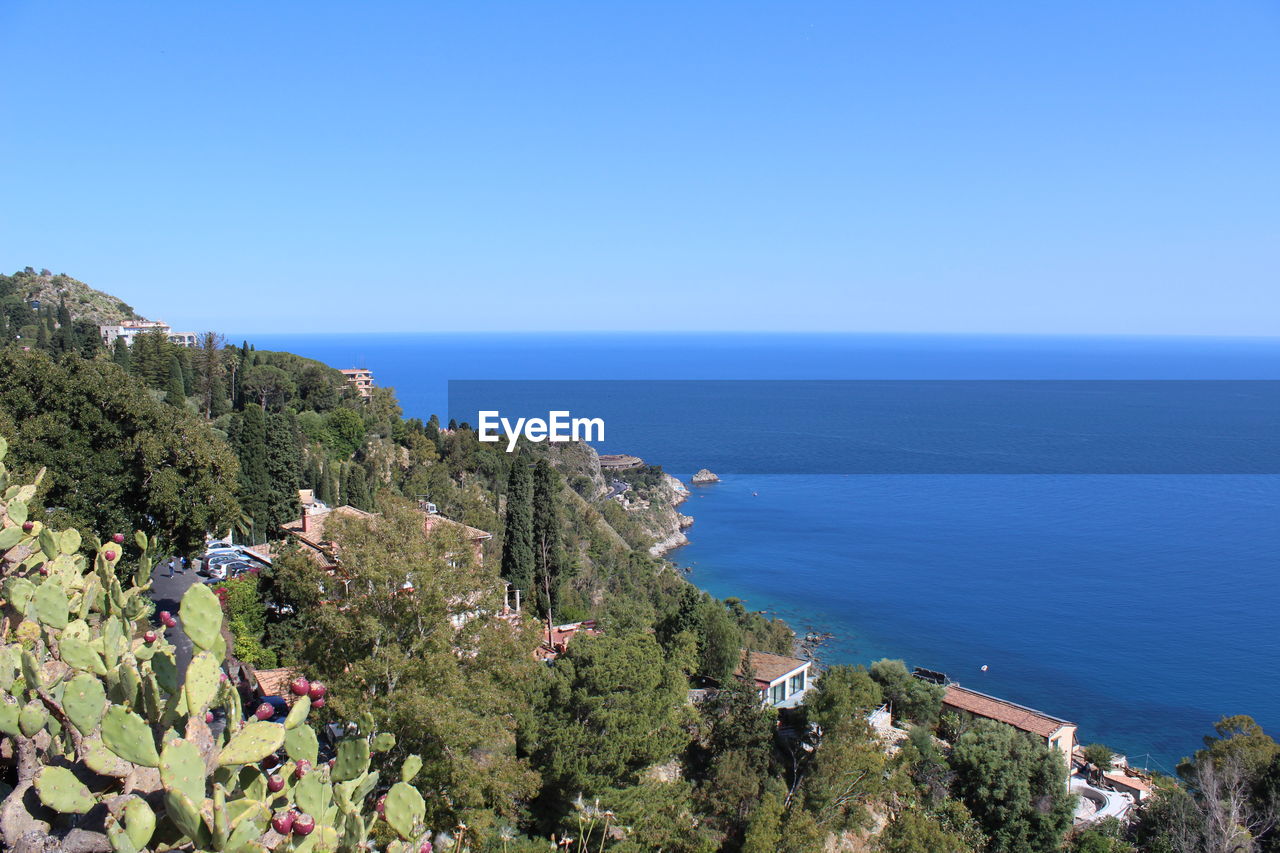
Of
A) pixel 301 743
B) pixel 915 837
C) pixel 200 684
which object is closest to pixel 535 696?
pixel 915 837

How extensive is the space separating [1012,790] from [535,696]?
10208mm

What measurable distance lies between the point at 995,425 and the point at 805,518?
45610 millimetres

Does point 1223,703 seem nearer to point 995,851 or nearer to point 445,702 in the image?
point 995,851

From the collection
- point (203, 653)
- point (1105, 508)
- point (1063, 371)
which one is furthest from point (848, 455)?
point (1063, 371)

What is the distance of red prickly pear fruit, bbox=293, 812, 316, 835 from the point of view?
2.92 metres

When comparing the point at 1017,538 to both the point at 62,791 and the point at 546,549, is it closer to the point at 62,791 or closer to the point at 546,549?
the point at 546,549

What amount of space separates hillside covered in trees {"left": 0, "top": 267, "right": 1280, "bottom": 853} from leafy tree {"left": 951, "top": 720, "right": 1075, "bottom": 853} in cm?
4

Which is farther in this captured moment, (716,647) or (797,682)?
(797,682)

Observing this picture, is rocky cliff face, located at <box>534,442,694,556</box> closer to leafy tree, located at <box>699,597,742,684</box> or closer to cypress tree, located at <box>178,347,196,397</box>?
cypress tree, located at <box>178,347,196,397</box>

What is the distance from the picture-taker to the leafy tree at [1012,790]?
613 inches

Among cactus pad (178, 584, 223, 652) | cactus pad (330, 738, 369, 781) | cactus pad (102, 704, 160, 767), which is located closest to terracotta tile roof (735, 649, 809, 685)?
cactus pad (330, 738, 369, 781)

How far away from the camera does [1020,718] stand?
66.2 ft

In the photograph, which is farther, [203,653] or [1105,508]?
[1105,508]

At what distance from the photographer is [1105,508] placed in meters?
55.1
